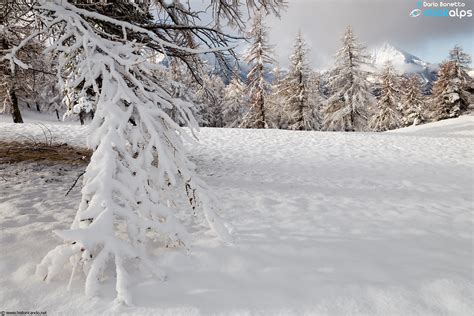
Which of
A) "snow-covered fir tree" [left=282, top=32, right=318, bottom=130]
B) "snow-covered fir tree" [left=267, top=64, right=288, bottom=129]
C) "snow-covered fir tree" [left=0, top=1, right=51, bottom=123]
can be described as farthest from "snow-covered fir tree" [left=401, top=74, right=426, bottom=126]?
"snow-covered fir tree" [left=0, top=1, right=51, bottom=123]

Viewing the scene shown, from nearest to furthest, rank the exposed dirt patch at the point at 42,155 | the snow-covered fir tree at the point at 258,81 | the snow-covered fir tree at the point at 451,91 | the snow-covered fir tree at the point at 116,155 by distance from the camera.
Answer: the snow-covered fir tree at the point at 116,155, the exposed dirt patch at the point at 42,155, the snow-covered fir tree at the point at 258,81, the snow-covered fir tree at the point at 451,91

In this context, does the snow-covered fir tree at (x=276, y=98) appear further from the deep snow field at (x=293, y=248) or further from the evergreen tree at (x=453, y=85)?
the deep snow field at (x=293, y=248)

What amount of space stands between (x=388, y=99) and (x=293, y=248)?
3355 centimetres

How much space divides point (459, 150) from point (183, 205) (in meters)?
11.5

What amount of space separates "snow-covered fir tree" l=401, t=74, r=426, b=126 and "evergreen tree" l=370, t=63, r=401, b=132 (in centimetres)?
237

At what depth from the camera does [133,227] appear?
2232 millimetres

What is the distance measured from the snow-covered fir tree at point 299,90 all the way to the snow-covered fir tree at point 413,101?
50.3 ft

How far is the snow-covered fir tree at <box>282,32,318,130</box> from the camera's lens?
24614mm

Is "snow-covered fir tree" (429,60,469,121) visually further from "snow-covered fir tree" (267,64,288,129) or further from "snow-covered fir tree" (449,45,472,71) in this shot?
"snow-covered fir tree" (267,64,288,129)

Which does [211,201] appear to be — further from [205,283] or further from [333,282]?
[333,282]

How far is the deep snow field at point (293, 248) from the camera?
229cm

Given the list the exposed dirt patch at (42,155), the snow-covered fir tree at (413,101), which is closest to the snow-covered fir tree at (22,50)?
the exposed dirt patch at (42,155)

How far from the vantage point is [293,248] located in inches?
129

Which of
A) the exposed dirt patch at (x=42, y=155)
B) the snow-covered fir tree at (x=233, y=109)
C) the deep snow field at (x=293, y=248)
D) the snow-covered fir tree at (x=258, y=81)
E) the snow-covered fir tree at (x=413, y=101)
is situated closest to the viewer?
the deep snow field at (x=293, y=248)
